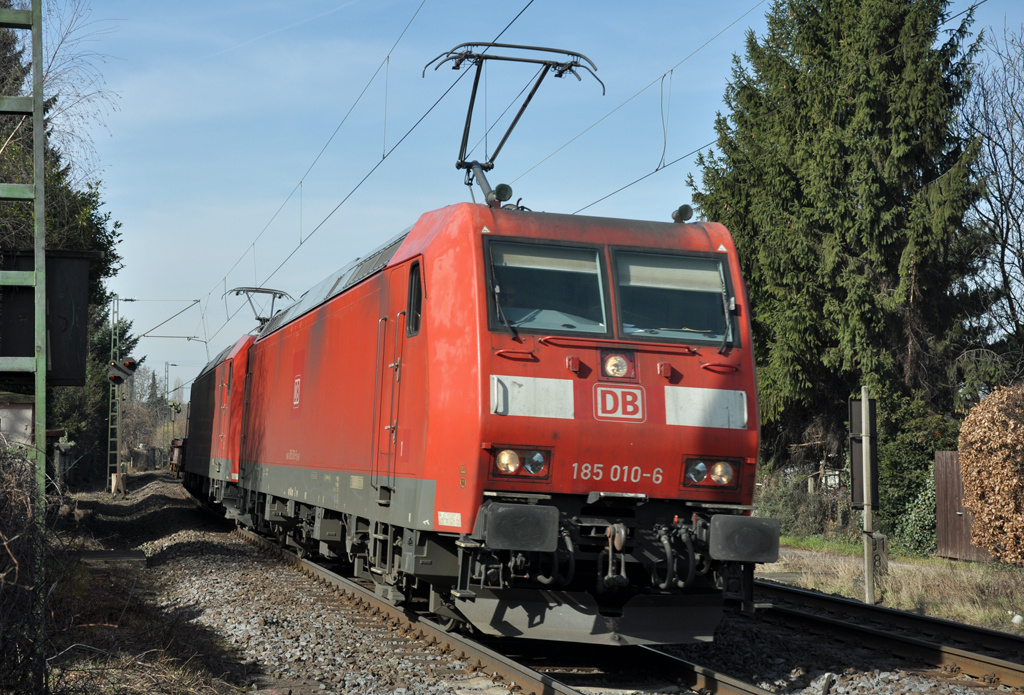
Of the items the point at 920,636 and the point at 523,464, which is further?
the point at 920,636

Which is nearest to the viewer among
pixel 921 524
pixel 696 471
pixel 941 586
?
pixel 696 471

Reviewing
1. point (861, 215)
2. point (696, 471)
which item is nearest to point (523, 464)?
point (696, 471)

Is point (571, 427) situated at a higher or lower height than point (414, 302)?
lower

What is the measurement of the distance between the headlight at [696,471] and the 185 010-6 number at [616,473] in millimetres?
225

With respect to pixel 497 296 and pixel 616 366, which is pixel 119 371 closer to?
pixel 497 296

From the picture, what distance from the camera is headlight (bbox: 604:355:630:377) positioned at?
23.8 ft

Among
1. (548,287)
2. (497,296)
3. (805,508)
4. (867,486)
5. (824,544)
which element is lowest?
(824,544)

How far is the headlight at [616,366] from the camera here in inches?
285

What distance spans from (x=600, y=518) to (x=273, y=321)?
11.0m

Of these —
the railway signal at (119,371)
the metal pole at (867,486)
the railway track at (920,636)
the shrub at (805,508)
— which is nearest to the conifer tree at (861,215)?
the shrub at (805,508)

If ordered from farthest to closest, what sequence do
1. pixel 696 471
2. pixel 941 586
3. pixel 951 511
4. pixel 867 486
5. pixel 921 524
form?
pixel 921 524
pixel 951 511
pixel 941 586
pixel 867 486
pixel 696 471

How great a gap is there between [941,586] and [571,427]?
7.37m

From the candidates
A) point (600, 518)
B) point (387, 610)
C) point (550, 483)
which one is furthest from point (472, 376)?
point (387, 610)

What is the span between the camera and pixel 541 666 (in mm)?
7691
